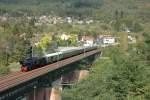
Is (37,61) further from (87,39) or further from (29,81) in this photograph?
(87,39)

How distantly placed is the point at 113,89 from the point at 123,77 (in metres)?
1.96

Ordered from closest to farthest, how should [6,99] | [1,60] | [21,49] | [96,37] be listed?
1. [6,99]
2. [1,60]
3. [21,49]
4. [96,37]

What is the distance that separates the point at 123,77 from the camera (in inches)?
1655

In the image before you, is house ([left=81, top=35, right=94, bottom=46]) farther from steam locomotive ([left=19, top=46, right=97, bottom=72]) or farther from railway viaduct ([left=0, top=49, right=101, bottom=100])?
railway viaduct ([left=0, top=49, right=101, bottom=100])

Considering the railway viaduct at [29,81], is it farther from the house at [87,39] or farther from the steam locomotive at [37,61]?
the house at [87,39]

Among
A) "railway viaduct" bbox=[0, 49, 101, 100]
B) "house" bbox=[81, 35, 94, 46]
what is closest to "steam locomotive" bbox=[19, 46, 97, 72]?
"railway viaduct" bbox=[0, 49, 101, 100]

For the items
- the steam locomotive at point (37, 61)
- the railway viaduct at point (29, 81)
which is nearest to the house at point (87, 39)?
the steam locomotive at point (37, 61)

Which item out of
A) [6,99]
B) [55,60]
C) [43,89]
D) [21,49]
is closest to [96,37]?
[21,49]

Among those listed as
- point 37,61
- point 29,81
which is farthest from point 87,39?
point 29,81

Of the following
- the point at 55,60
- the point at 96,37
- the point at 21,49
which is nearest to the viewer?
the point at 55,60

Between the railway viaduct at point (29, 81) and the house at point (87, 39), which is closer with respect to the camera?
the railway viaduct at point (29, 81)

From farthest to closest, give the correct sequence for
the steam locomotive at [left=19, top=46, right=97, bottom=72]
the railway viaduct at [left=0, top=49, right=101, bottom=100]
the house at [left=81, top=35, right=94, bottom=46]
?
the house at [left=81, top=35, right=94, bottom=46] → the steam locomotive at [left=19, top=46, right=97, bottom=72] → the railway viaduct at [left=0, top=49, right=101, bottom=100]

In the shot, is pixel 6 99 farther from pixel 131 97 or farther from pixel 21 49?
pixel 21 49

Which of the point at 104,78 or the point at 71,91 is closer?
the point at 71,91
